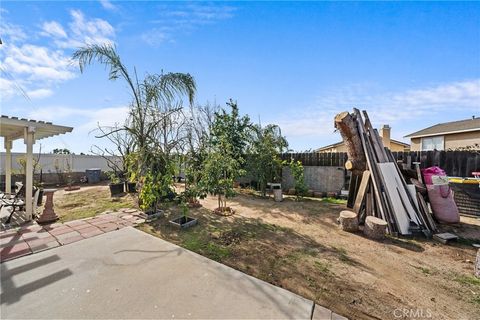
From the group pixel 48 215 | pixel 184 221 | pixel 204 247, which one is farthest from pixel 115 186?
pixel 204 247

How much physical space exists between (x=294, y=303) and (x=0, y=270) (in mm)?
3792

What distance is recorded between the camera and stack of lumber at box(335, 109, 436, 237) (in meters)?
4.30

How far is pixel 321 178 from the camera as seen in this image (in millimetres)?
8312

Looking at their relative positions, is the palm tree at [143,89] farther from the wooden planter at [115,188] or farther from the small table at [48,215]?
the wooden planter at [115,188]

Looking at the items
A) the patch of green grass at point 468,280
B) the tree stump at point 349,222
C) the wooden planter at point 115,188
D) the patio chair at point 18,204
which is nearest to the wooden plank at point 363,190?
the tree stump at point 349,222

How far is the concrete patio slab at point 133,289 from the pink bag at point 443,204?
15.3 ft

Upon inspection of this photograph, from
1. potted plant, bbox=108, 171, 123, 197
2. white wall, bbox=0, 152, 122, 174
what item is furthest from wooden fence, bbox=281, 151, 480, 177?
white wall, bbox=0, 152, 122, 174

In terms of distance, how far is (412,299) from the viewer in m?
2.26

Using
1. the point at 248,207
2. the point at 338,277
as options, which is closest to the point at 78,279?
the point at 338,277

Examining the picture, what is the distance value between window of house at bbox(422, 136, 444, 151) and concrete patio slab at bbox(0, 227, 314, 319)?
17.1m

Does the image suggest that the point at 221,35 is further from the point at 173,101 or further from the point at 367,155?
the point at 367,155

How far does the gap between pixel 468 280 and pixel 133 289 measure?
4.25 m

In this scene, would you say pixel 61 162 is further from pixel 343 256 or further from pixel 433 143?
pixel 433 143

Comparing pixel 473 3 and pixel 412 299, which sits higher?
pixel 473 3
